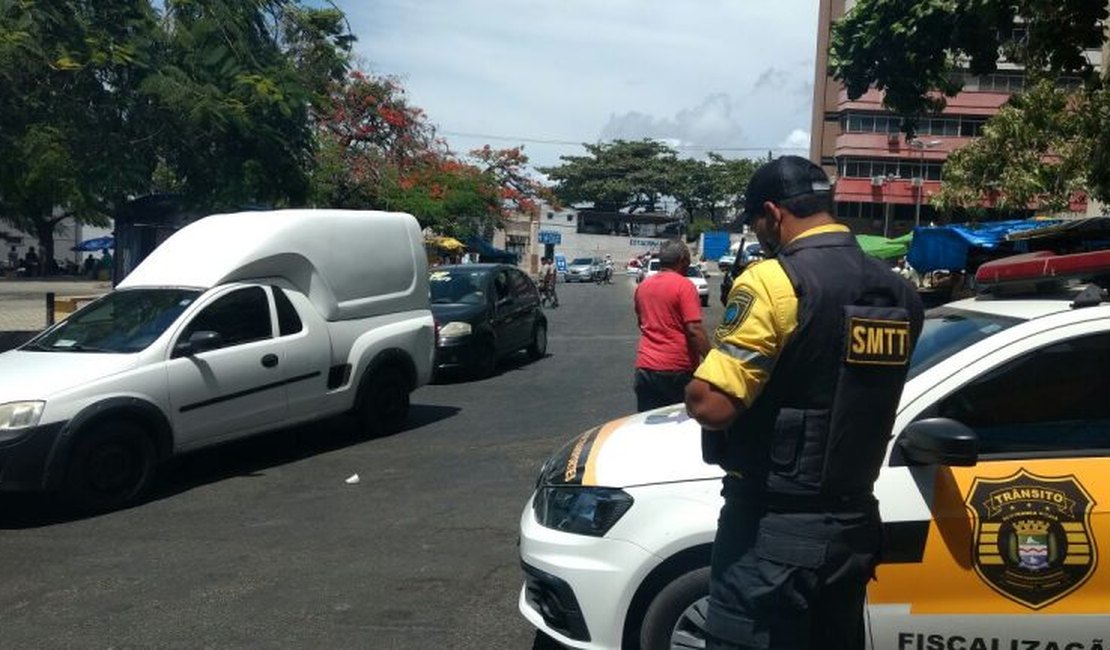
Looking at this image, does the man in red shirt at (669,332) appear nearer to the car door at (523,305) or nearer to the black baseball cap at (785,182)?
the black baseball cap at (785,182)

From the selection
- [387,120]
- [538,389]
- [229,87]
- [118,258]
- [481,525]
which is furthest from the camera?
[387,120]

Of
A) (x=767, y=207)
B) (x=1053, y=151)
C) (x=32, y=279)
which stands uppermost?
(x=1053, y=151)

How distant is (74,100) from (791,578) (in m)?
13.3

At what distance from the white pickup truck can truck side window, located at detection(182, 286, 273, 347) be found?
0.01 meters

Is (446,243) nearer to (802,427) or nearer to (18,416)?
(18,416)

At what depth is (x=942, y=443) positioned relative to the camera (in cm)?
321

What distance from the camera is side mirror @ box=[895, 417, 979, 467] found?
319cm

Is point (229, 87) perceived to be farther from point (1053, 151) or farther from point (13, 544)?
point (1053, 151)

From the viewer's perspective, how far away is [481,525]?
6.77 m

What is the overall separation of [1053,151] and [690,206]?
69.4 metres

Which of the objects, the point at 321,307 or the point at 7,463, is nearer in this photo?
the point at 7,463

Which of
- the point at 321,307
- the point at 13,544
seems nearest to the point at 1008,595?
the point at 13,544

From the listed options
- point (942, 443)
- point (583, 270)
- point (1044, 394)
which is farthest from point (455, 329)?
point (583, 270)

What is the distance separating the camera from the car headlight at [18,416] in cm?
673
